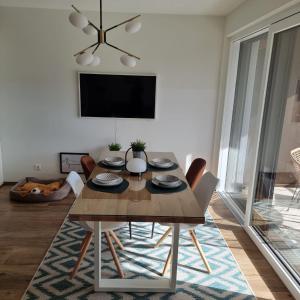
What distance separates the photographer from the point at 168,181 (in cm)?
239

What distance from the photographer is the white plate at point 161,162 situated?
9.43ft

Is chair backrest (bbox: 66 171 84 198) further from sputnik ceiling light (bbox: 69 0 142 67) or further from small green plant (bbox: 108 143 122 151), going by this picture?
small green plant (bbox: 108 143 122 151)

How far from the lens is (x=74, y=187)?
2379 mm

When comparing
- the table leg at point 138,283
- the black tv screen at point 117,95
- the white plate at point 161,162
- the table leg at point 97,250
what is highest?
the black tv screen at point 117,95

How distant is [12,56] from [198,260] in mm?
3689

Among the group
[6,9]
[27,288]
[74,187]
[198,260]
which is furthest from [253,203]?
[6,9]

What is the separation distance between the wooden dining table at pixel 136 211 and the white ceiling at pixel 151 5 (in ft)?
7.30

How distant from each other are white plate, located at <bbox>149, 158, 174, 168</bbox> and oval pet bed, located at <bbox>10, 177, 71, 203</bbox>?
163cm

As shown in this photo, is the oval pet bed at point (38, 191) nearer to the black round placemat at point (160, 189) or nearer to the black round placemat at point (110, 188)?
the black round placemat at point (110, 188)

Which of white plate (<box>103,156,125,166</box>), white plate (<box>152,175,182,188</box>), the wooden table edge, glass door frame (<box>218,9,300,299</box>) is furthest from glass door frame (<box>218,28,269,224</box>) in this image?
the wooden table edge

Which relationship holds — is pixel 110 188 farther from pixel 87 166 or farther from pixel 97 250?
pixel 87 166

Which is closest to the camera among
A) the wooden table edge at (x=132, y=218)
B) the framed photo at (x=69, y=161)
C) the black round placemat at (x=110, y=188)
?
the wooden table edge at (x=132, y=218)

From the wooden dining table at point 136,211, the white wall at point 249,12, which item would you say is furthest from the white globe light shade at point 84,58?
the white wall at point 249,12

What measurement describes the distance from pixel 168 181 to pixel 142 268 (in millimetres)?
844
